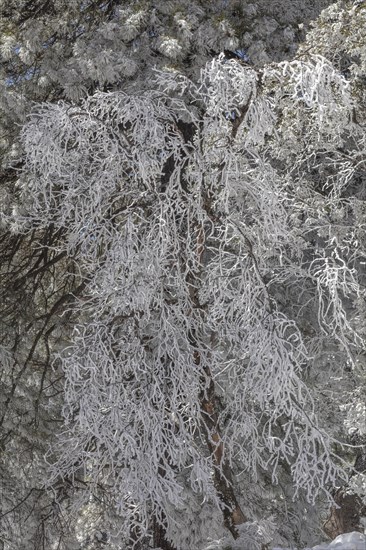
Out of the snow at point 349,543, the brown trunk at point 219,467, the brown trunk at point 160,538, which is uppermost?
the snow at point 349,543

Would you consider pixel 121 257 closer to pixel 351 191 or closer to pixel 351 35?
pixel 351 35

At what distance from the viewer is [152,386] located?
779cm

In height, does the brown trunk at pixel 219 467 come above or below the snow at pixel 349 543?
below

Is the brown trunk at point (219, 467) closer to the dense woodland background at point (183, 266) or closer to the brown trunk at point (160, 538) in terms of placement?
the dense woodland background at point (183, 266)

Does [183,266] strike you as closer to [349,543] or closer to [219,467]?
[219,467]

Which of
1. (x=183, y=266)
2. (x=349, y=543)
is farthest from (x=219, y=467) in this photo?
(x=349, y=543)

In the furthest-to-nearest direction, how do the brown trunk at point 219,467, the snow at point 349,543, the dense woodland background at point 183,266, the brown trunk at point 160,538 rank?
the brown trunk at point 160,538 → the brown trunk at point 219,467 → the dense woodland background at point 183,266 → the snow at point 349,543

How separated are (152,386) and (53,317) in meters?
4.66

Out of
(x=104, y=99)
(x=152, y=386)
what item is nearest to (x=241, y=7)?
(x=104, y=99)

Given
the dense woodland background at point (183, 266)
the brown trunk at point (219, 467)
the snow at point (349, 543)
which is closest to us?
the snow at point (349, 543)

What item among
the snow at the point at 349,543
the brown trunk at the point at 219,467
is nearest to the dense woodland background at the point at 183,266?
the brown trunk at the point at 219,467

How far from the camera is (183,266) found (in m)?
8.38

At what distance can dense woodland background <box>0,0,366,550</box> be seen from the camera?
7.59 meters

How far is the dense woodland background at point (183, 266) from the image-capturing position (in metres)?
7.59
